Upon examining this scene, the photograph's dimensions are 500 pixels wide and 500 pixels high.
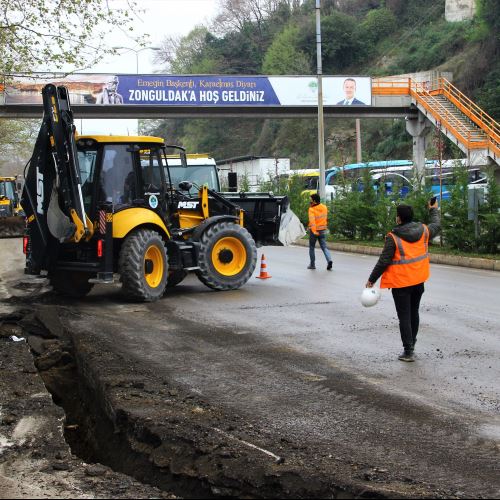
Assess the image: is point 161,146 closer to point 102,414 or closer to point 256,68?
point 102,414

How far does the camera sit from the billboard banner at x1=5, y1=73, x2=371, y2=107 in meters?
39.2

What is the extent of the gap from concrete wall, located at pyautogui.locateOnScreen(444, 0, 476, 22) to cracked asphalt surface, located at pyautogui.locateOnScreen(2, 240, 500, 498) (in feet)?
196

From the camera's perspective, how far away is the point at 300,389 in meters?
7.74

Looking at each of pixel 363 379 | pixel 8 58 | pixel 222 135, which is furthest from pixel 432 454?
pixel 222 135

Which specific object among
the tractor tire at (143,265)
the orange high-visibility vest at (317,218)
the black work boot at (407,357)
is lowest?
the black work boot at (407,357)

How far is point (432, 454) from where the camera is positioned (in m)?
5.76

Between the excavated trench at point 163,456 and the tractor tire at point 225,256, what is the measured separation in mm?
6438

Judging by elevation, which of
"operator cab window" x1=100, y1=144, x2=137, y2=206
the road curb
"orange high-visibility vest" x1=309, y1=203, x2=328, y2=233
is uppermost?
"operator cab window" x1=100, y1=144, x2=137, y2=206

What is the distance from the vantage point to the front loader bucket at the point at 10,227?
36.6 metres

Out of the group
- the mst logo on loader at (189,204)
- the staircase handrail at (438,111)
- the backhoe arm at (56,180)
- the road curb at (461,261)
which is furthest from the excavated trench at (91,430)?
the staircase handrail at (438,111)

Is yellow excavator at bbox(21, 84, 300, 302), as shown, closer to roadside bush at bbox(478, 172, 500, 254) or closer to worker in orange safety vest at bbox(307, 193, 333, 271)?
worker in orange safety vest at bbox(307, 193, 333, 271)

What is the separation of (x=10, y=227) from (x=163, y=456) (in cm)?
3271

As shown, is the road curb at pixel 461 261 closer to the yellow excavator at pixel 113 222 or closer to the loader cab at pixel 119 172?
the yellow excavator at pixel 113 222

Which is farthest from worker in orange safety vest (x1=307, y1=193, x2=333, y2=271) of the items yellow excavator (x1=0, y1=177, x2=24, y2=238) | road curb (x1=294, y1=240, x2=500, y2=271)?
yellow excavator (x1=0, y1=177, x2=24, y2=238)
